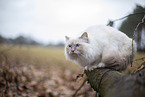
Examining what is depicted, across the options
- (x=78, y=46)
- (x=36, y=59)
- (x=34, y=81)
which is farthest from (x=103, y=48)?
(x=36, y=59)

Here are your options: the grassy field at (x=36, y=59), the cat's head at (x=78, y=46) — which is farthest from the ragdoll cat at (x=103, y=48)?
the grassy field at (x=36, y=59)

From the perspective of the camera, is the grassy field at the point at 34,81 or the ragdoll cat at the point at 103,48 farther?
the grassy field at the point at 34,81

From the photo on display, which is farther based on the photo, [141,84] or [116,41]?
[116,41]

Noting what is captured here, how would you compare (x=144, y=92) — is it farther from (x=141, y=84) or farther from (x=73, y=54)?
(x=73, y=54)

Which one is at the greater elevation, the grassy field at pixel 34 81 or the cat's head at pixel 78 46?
the cat's head at pixel 78 46

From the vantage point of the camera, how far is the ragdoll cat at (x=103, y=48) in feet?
4.82

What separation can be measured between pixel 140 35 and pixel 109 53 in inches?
24.1

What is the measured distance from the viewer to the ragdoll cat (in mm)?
1469

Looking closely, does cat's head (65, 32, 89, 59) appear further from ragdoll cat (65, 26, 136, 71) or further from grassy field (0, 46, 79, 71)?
grassy field (0, 46, 79, 71)

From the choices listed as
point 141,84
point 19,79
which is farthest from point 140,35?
point 19,79

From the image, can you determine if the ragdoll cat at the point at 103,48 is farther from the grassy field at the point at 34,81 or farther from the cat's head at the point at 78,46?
the grassy field at the point at 34,81

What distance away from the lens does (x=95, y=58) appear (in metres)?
1.72

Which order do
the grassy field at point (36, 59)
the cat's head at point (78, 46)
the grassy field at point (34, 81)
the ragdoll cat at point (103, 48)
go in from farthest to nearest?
the grassy field at point (36, 59) → the grassy field at point (34, 81) → the cat's head at point (78, 46) → the ragdoll cat at point (103, 48)

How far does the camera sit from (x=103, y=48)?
1.68m
